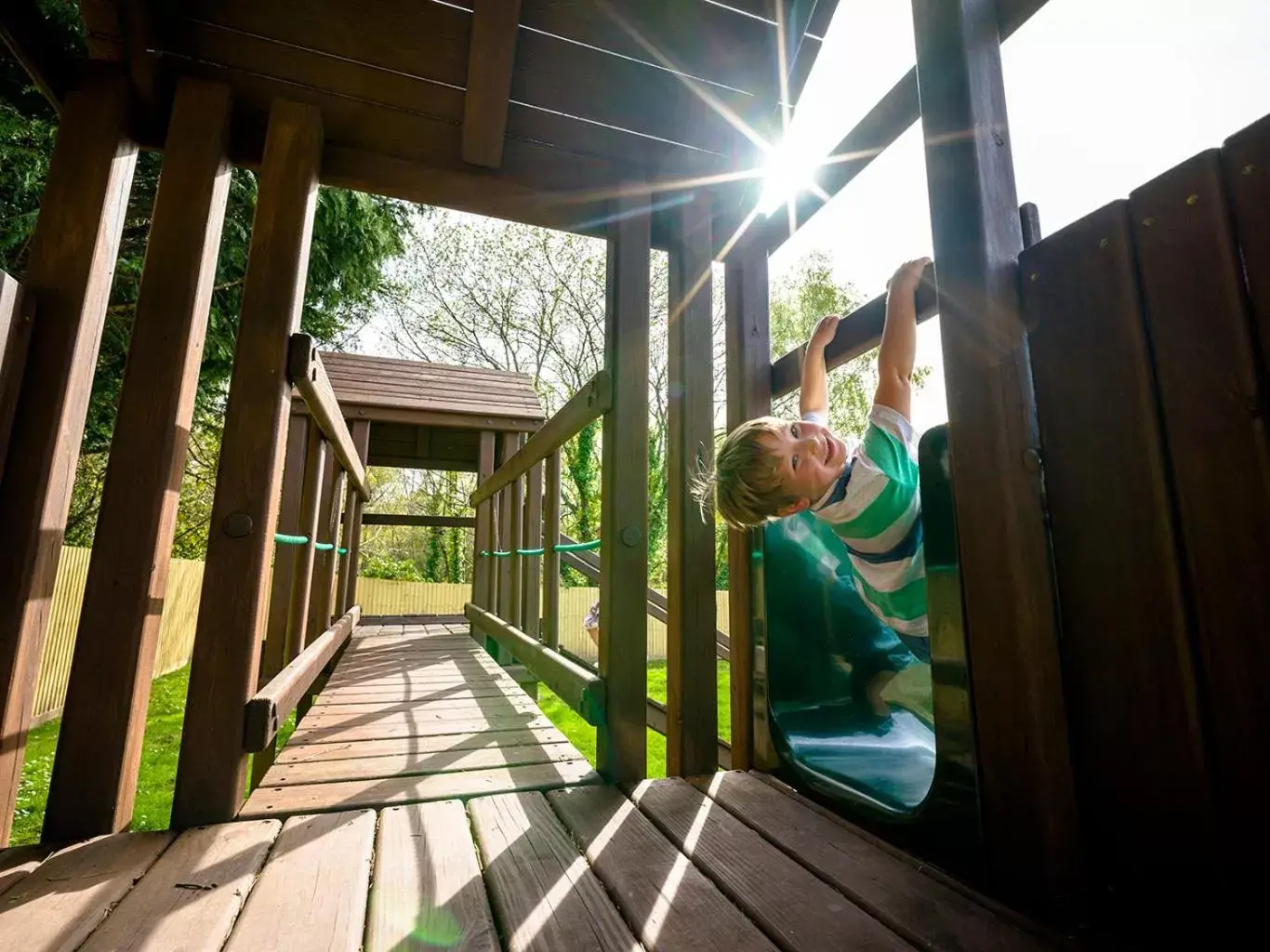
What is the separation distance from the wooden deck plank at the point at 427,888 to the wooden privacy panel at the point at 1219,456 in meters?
0.90

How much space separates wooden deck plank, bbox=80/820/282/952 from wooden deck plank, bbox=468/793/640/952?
14.5 inches

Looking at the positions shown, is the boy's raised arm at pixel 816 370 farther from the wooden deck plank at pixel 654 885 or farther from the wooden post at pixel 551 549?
the wooden post at pixel 551 549

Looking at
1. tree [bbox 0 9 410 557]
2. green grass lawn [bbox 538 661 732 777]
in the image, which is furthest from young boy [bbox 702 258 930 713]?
green grass lawn [bbox 538 661 732 777]

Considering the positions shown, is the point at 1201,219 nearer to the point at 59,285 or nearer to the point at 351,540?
the point at 59,285

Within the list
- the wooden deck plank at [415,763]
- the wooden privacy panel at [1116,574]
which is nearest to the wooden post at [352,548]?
the wooden deck plank at [415,763]

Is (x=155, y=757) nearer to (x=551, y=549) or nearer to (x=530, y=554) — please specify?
(x=530, y=554)

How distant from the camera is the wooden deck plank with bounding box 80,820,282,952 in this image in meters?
0.84

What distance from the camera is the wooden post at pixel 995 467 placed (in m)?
0.85

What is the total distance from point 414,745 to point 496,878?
40.5 inches

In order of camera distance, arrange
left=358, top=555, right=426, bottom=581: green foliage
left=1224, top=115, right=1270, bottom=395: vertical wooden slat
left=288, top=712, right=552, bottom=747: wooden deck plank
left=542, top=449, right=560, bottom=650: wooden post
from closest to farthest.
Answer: left=1224, top=115, right=1270, bottom=395: vertical wooden slat
left=288, top=712, right=552, bottom=747: wooden deck plank
left=542, top=449, right=560, bottom=650: wooden post
left=358, top=555, right=426, bottom=581: green foliage

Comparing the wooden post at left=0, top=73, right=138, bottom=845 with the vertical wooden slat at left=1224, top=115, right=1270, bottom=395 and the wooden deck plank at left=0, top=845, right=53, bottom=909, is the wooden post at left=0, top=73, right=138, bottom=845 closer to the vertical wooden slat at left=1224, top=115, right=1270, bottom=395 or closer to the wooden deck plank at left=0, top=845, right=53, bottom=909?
the wooden deck plank at left=0, top=845, right=53, bottom=909

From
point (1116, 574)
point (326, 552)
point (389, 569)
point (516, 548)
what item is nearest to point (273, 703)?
point (1116, 574)

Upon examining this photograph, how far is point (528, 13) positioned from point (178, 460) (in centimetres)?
130

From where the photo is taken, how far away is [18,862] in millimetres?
1068
